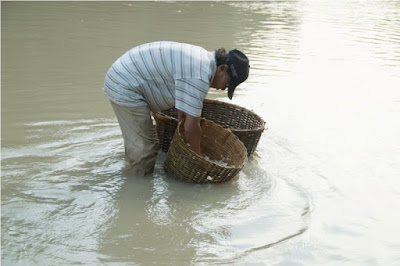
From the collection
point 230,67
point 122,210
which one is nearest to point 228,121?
point 230,67

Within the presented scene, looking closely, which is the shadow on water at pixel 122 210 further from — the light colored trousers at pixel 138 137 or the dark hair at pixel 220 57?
the dark hair at pixel 220 57

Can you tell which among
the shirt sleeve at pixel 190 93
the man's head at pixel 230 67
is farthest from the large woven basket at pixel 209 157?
the man's head at pixel 230 67

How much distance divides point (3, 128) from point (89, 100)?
1.27 meters

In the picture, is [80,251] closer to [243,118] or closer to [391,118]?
[243,118]

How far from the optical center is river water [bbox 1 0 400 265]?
3342mm

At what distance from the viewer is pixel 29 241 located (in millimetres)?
3209

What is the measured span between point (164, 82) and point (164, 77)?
4cm

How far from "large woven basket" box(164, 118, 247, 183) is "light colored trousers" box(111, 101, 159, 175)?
0.50 ft

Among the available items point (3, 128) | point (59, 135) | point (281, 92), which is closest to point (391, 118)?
point (281, 92)

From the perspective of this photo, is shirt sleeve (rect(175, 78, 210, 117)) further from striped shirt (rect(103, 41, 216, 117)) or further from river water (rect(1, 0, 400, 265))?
river water (rect(1, 0, 400, 265))

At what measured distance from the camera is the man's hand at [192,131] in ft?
12.2

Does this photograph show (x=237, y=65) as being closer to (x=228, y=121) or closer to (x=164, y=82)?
(x=164, y=82)

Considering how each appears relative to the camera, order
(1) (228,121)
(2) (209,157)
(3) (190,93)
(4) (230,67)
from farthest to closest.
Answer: (1) (228,121), (2) (209,157), (4) (230,67), (3) (190,93)

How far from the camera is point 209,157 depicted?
466 cm
